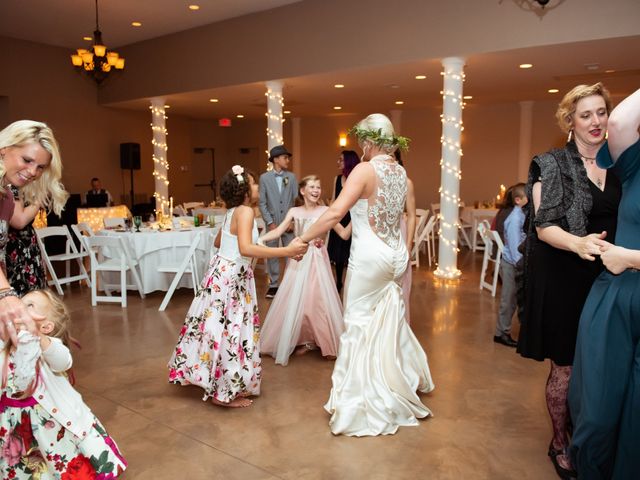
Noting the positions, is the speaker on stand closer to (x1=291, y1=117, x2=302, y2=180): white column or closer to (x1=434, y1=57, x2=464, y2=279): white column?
(x1=291, y1=117, x2=302, y2=180): white column

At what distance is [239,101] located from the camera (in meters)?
13.0

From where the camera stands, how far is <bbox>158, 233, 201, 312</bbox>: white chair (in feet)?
19.7

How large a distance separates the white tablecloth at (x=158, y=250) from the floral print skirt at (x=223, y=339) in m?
3.20

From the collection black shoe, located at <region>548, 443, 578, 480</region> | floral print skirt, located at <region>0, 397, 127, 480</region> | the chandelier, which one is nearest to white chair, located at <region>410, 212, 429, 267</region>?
the chandelier

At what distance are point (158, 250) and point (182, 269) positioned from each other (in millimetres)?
821

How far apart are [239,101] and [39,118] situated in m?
4.72

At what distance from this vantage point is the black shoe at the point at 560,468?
8.49 feet

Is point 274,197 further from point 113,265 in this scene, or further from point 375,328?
point 375,328

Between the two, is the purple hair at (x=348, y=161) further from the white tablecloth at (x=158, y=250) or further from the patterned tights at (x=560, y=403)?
the patterned tights at (x=560, y=403)

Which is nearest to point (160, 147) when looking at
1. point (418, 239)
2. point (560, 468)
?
point (418, 239)

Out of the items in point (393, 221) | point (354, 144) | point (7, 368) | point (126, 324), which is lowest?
point (126, 324)

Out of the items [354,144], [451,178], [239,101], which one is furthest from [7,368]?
[354,144]

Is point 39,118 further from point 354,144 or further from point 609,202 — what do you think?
point 609,202

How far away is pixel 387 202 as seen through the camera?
3.14m
